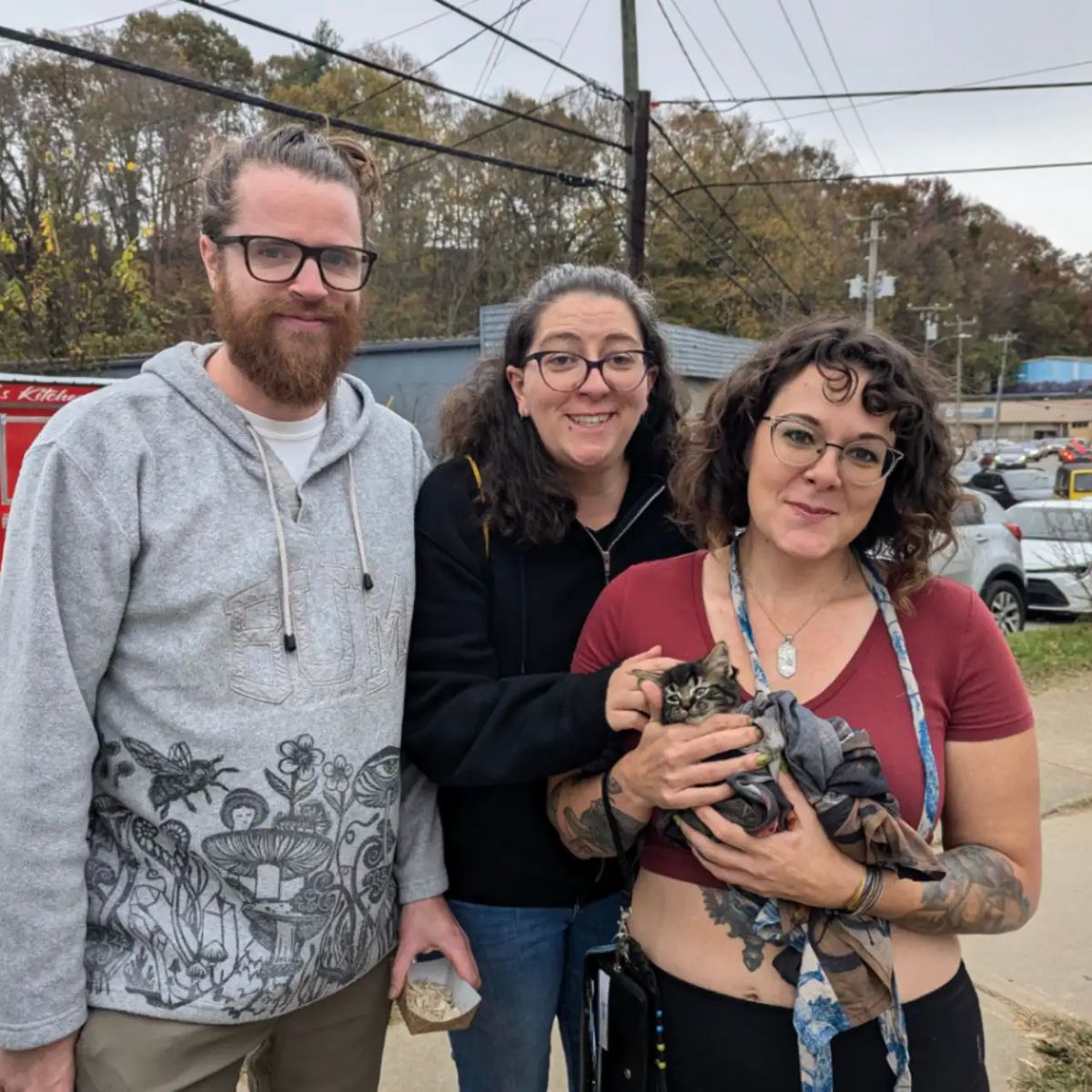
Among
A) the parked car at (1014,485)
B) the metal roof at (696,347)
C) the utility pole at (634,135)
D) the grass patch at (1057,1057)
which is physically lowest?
the grass patch at (1057,1057)

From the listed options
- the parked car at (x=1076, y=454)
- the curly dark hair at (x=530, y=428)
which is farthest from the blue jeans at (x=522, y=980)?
the parked car at (x=1076, y=454)

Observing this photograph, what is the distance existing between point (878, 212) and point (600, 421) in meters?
37.8

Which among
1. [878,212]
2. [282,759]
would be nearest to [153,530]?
[282,759]

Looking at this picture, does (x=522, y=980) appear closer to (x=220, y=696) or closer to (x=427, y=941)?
(x=427, y=941)

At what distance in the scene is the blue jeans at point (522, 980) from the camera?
6.58 feet

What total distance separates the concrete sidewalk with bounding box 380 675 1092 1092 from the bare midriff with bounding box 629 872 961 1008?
1.46m

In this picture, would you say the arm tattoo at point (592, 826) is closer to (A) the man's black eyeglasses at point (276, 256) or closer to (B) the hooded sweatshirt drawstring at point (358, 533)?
(B) the hooded sweatshirt drawstring at point (358, 533)

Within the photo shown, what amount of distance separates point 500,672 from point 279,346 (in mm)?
791

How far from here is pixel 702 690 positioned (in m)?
1.52

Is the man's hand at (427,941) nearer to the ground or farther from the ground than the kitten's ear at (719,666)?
nearer to the ground

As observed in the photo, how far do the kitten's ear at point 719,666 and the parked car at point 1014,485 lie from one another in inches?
893

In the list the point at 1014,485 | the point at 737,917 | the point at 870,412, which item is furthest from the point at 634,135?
the point at 1014,485

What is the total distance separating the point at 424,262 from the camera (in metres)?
28.2

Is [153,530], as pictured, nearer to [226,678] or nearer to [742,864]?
[226,678]
